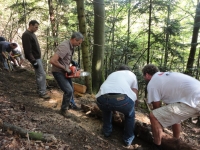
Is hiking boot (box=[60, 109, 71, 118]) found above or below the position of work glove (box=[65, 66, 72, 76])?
below

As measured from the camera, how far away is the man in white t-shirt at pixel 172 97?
334 cm

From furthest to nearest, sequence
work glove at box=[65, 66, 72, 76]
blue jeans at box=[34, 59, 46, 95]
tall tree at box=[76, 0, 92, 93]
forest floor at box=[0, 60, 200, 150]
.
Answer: tall tree at box=[76, 0, 92, 93], blue jeans at box=[34, 59, 46, 95], work glove at box=[65, 66, 72, 76], forest floor at box=[0, 60, 200, 150]

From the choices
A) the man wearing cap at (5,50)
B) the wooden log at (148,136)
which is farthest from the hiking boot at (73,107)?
the man wearing cap at (5,50)

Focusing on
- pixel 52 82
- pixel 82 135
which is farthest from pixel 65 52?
pixel 52 82

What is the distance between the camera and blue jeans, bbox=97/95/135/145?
3.49 meters

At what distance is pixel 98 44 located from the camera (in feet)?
23.0

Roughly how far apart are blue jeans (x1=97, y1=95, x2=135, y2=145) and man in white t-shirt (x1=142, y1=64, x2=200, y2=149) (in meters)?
0.42

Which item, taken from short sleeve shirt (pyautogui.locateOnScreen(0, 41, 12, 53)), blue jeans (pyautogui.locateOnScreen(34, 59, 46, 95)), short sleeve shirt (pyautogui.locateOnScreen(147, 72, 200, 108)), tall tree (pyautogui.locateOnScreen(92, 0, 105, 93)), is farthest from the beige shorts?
short sleeve shirt (pyautogui.locateOnScreen(0, 41, 12, 53))

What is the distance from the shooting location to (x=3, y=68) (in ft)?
29.1

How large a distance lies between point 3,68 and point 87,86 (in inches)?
189

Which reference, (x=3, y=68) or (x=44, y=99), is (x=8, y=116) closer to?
(x=44, y=99)

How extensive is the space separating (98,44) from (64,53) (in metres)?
2.94

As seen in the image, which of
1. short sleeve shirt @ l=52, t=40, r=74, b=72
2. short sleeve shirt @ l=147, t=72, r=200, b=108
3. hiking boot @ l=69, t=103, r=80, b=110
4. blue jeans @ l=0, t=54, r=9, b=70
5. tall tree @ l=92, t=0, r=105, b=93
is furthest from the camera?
blue jeans @ l=0, t=54, r=9, b=70

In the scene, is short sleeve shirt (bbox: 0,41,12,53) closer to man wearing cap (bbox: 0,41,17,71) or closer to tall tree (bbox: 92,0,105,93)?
man wearing cap (bbox: 0,41,17,71)
